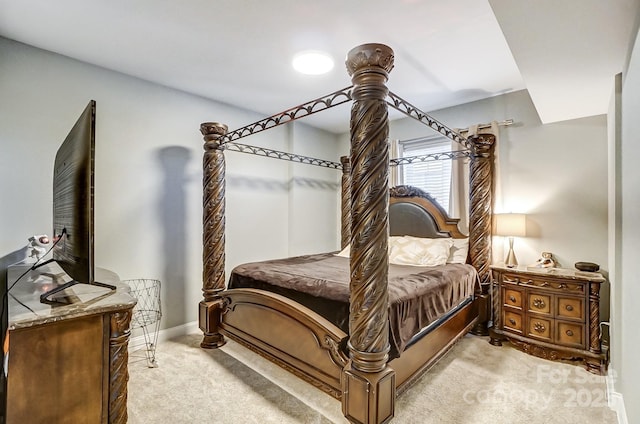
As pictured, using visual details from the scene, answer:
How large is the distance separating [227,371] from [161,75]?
2.85 metres

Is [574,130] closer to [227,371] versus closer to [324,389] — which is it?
[324,389]

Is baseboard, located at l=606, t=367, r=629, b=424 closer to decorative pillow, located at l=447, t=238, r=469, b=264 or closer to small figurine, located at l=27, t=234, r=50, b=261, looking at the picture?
decorative pillow, located at l=447, t=238, r=469, b=264

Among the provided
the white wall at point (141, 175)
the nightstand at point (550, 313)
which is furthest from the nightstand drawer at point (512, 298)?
the white wall at point (141, 175)

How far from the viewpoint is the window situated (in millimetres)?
3961

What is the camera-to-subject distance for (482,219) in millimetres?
3232

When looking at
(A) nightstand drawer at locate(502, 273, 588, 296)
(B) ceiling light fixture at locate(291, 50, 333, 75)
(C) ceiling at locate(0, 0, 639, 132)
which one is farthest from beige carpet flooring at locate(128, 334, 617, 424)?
(B) ceiling light fixture at locate(291, 50, 333, 75)

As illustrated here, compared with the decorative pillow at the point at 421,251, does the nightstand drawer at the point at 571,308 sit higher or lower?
lower

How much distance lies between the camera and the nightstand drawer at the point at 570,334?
2559mm

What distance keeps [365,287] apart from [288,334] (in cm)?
90

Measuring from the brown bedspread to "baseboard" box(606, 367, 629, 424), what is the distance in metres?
1.10

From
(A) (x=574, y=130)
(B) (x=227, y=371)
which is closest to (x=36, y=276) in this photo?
(B) (x=227, y=371)

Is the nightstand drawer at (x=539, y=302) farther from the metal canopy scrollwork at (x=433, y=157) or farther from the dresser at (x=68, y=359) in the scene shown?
the dresser at (x=68, y=359)

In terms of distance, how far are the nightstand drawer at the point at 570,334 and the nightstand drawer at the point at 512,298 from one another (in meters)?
0.32

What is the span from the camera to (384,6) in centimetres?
197
